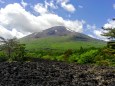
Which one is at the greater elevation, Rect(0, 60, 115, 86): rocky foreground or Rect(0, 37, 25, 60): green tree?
Rect(0, 37, 25, 60): green tree

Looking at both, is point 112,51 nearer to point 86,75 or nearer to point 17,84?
point 86,75

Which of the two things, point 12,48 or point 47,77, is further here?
point 12,48

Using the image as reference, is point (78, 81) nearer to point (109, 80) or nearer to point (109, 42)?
point (109, 80)

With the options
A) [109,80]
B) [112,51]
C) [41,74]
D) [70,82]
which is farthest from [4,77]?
[112,51]

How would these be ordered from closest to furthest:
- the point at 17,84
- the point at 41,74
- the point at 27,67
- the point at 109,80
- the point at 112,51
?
the point at 17,84 < the point at 109,80 < the point at 41,74 < the point at 27,67 < the point at 112,51

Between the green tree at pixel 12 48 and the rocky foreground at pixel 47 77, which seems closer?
the rocky foreground at pixel 47 77

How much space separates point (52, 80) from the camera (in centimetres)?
2080

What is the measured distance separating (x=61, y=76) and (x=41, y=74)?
1.43 meters

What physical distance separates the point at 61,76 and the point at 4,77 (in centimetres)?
373

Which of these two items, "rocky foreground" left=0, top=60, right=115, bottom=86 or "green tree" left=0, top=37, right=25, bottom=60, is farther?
"green tree" left=0, top=37, right=25, bottom=60

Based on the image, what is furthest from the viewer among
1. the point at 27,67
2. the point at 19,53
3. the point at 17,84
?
the point at 19,53

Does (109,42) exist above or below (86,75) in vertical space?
above

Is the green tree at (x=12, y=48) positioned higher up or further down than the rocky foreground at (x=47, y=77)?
higher up

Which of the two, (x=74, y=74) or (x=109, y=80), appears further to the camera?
(x=74, y=74)
